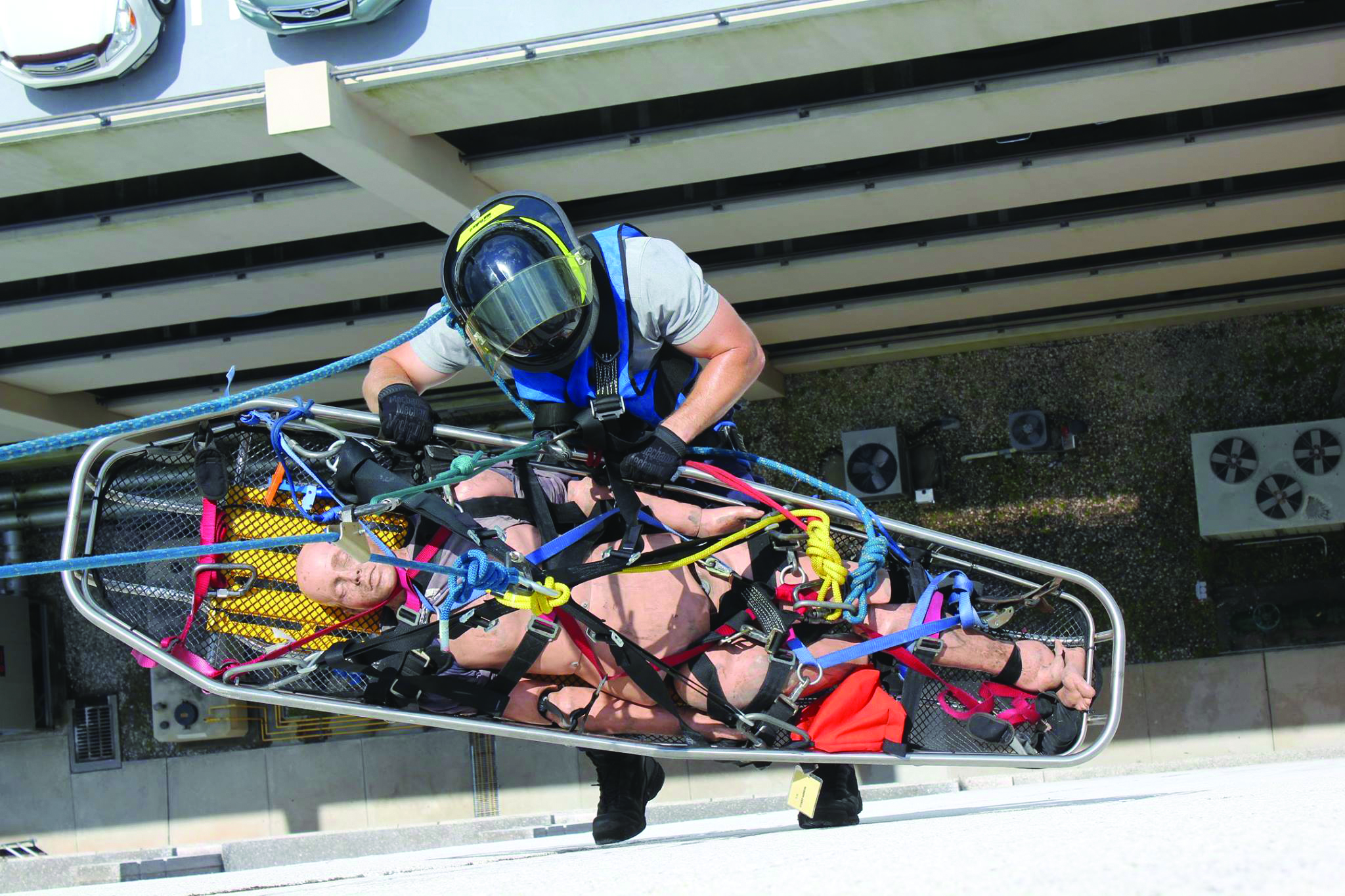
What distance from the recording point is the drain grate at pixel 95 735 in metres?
7.70

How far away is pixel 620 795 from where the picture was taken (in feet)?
14.2

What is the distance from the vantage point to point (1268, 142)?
4941mm

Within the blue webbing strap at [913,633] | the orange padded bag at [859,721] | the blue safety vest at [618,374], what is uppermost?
the blue safety vest at [618,374]

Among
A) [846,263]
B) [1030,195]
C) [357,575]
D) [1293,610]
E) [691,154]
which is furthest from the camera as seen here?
[1293,610]

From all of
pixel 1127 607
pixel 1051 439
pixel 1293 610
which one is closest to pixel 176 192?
pixel 1051 439

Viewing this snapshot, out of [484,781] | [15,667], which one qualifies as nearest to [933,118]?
[484,781]

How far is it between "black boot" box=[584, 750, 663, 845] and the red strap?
1224 mm

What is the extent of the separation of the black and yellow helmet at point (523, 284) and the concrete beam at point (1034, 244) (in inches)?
106

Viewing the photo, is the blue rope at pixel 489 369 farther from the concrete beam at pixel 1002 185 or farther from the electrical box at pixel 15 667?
the electrical box at pixel 15 667

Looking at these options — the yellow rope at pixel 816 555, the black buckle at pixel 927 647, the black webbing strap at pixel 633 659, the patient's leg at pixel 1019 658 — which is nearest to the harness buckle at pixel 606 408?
the yellow rope at pixel 816 555

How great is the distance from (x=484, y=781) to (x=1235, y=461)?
492cm

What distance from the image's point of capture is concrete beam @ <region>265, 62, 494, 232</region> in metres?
4.24

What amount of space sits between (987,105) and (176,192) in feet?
12.3

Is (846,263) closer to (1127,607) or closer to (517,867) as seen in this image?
(1127,607)
